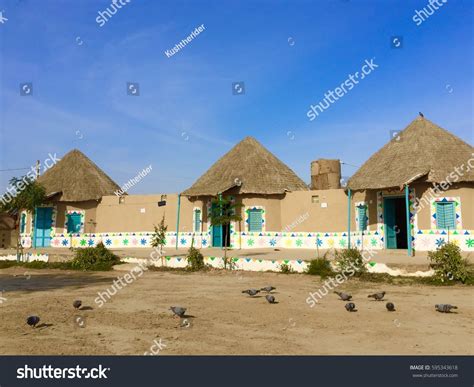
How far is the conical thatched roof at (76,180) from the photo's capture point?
886 inches

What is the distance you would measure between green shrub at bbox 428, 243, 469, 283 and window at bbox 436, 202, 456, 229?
5.58m

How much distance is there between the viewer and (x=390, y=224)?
17672mm

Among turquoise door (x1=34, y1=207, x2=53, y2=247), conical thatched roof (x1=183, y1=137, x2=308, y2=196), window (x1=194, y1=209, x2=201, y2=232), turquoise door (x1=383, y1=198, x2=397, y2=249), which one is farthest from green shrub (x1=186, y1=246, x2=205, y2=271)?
turquoise door (x1=34, y1=207, x2=53, y2=247)

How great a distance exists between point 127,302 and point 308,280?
217 inches

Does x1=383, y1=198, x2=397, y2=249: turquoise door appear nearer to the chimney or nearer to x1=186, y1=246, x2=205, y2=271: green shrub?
the chimney

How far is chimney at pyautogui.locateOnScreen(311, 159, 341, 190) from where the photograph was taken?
22.8m

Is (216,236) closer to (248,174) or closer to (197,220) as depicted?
(197,220)

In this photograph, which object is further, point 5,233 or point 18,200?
point 5,233

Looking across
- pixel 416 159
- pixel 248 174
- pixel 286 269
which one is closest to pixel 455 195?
pixel 416 159

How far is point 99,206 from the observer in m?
22.7

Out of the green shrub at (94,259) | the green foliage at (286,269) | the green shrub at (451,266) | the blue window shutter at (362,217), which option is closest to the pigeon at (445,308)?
the green shrub at (451,266)

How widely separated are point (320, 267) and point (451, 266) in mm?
3647
